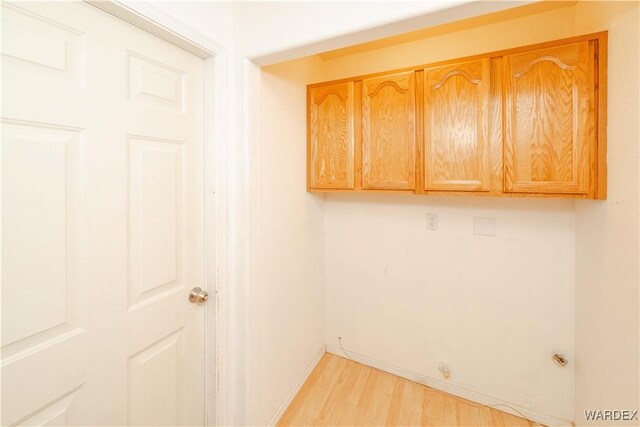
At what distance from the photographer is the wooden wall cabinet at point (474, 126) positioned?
1.25 metres

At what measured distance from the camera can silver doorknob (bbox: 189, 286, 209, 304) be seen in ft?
4.04

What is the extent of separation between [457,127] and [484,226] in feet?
2.28

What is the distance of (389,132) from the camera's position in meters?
1.68

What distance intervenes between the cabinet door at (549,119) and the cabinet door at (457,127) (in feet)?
0.36

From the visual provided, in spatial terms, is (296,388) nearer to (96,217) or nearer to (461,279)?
(461,279)

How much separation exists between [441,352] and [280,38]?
2.19 metres

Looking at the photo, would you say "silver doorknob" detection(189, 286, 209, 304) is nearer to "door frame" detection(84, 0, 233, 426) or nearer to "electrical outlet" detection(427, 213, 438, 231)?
"door frame" detection(84, 0, 233, 426)

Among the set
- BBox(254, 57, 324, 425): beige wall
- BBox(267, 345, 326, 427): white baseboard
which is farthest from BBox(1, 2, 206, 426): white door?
BBox(267, 345, 326, 427): white baseboard

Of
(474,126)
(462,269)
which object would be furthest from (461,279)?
(474,126)

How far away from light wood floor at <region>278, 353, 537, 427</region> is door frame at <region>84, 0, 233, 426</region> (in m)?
0.63


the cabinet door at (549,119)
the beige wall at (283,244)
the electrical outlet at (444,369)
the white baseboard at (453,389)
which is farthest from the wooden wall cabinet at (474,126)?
the white baseboard at (453,389)

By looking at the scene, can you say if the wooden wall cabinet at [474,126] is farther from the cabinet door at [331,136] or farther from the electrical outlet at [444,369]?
the electrical outlet at [444,369]

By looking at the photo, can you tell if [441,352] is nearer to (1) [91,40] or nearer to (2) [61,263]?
(2) [61,263]

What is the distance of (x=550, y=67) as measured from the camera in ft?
4.25
